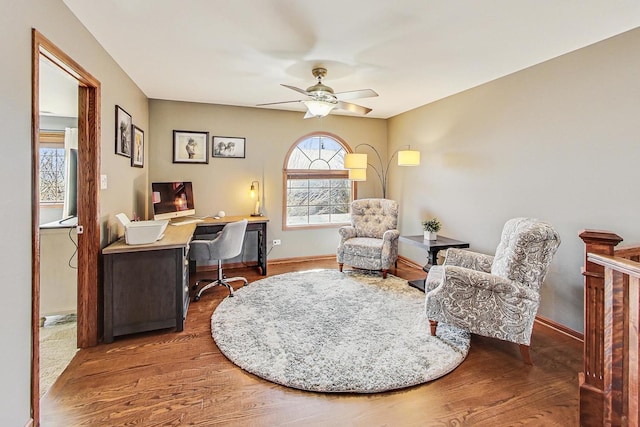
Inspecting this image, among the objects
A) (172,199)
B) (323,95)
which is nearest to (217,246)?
(172,199)

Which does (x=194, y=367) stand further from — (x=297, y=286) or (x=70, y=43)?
(x=70, y=43)

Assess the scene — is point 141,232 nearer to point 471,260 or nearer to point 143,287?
point 143,287

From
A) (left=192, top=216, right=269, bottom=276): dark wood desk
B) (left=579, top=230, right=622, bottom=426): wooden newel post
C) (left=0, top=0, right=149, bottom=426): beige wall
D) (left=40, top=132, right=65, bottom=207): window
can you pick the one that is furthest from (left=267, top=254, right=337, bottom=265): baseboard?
(left=579, top=230, right=622, bottom=426): wooden newel post

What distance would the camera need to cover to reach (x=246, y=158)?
494cm

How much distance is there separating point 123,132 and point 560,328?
4.55 m

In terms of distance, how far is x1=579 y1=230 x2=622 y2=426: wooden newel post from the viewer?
1.70 metres

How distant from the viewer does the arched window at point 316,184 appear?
17.3 ft

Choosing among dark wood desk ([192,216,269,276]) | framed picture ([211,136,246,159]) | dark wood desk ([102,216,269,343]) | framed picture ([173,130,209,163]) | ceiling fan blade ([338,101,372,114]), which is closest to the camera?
dark wood desk ([102,216,269,343])

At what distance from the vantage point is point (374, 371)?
7.28ft

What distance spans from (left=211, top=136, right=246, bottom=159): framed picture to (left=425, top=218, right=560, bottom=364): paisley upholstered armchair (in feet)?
11.6

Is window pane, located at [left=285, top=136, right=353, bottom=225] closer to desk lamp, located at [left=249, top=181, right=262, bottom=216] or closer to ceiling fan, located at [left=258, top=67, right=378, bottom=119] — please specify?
desk lamp, located at [left=249, top=181, right=262, bottom=216]

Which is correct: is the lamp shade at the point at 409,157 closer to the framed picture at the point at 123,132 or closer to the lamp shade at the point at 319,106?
the lamp shade at the point at 319,106

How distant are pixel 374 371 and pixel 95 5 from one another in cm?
305

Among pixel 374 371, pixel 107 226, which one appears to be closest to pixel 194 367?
pixel 374 371
